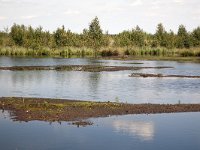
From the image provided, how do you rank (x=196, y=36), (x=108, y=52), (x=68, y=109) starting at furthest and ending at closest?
(x=196, y=36) < (x=108, y=52) < (x=68, y=109)

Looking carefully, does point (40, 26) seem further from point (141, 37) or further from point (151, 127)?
point (151, 127)

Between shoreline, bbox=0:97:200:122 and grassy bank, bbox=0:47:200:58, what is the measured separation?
221 feet

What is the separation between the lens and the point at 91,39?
105m

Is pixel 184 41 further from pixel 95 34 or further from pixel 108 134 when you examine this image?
pixel 108 134

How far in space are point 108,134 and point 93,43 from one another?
88.4 m

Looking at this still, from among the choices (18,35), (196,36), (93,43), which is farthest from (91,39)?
(196,36)

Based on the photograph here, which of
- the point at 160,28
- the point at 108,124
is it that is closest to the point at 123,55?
the point at 160,28

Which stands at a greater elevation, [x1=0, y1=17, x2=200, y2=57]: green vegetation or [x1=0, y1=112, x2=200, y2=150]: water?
[x1=0, y1=17, x2=200, y2=57]: green vegetation

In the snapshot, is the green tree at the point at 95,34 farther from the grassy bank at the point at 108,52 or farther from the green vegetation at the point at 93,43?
the grassy bank at the point at 108,52

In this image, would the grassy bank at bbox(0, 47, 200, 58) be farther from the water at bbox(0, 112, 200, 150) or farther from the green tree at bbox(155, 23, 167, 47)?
the water at bbox(0, 112, 200, 150)

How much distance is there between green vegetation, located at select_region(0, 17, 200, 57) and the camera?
316ft

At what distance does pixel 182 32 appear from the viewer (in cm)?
11706

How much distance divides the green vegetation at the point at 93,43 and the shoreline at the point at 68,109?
6960 centimetres

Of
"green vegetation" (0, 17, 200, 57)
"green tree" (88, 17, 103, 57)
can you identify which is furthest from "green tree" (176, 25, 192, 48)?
"green tree" (88, 17, 103, 57)
